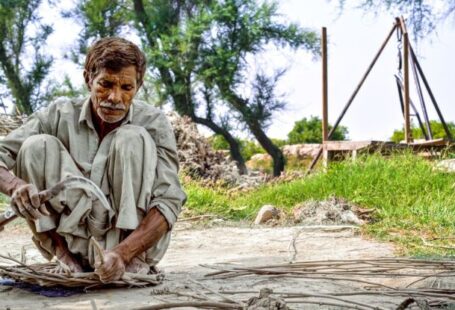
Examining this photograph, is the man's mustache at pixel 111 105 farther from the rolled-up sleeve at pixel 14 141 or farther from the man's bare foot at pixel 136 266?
the man's bare foot at pixel 136 266

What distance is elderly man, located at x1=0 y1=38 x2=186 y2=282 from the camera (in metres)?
2.80

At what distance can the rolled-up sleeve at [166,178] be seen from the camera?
9.52 feet

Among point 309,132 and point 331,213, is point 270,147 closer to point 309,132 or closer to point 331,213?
point 309,132

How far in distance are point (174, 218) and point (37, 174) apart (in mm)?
591

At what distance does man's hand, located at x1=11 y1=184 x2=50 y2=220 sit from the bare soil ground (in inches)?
13.5

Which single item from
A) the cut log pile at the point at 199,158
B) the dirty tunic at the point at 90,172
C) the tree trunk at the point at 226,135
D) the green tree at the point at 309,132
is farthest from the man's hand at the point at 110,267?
the green tree at the point at 309,132

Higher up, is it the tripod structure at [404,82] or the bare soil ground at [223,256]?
the tripod structure at [404,82]

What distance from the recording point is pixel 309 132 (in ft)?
65.2

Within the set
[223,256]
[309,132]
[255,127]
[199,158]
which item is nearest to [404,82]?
[199,158]

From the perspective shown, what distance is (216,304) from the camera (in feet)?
6.60

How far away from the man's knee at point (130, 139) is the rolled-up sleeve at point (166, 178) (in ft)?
0.35

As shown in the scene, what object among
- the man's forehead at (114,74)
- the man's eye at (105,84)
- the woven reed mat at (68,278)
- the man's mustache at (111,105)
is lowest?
the woven reed mat at (68,278)

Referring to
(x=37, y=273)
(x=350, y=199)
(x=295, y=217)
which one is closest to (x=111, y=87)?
(x=37, y=273)

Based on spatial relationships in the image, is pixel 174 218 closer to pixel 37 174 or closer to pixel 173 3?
pixel 37 174
